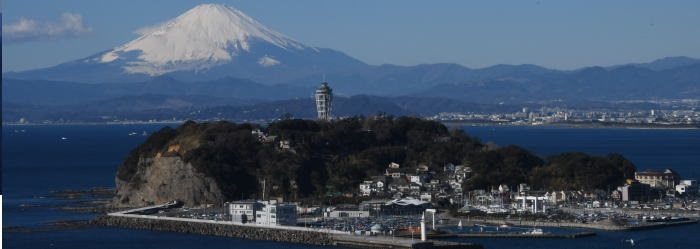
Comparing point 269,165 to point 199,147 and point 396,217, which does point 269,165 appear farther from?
point 396,217

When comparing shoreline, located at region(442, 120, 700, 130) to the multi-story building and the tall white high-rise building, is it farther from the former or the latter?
the multi-story building

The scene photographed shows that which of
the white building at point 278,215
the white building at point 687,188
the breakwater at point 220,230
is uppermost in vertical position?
the white building at point 687,188

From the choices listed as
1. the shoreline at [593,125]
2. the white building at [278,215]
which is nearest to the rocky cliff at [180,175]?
the white building at [278,215]

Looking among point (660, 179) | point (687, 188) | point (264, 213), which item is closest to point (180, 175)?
point (264, 213)

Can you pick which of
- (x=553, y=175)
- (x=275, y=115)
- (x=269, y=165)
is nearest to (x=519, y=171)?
(x=553, y=175)

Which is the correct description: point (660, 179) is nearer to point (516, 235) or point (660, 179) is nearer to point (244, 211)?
point (516, 235)

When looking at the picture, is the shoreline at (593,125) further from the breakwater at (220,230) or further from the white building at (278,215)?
the white building at (278,215)

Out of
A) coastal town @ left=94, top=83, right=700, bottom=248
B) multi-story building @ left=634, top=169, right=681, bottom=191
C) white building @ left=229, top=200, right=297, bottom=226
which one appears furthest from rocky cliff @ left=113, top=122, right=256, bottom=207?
multi-story building @ left=634, top=169, right=681, bottom=191
